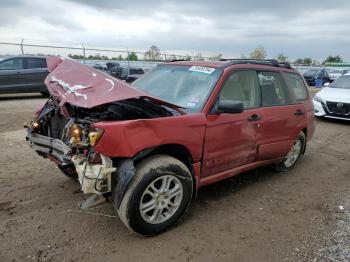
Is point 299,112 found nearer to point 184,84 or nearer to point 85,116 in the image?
point 184,84

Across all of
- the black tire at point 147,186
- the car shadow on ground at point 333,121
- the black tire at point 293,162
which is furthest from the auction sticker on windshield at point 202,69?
the car shadow on ground at point 333,121

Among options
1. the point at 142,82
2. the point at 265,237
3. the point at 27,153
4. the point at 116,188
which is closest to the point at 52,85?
the point at 142,82

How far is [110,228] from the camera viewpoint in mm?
3686

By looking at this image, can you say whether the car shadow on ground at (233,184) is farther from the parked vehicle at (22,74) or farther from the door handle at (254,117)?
the parked vehicle at (22,74)

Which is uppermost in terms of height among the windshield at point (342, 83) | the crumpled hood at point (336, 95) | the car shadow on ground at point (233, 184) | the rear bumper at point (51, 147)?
the rear bumper at point (51, 147)

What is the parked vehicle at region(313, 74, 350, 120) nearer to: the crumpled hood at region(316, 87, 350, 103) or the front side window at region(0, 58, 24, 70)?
the crumpled hood at region(316, 87, 350, 103)

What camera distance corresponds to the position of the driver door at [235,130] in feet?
13.1

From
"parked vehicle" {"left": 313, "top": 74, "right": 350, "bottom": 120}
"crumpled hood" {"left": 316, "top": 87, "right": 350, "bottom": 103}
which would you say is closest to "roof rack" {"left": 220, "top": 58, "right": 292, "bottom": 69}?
"parked vehicle" {"left": 313, "top": 74, "right": 350, "bottom": 120}

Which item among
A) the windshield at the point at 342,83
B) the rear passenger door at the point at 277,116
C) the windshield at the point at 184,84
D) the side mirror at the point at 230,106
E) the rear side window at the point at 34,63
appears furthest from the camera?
the rear side window at the point at 34,63

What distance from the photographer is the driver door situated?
4000 millimetres

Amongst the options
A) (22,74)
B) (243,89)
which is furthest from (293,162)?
(22,74)

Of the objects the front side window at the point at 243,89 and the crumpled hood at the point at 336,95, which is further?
the crumpled hood at the point at 336,95

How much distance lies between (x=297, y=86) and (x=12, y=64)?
10829 mm

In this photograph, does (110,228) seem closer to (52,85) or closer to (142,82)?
(52,85)
